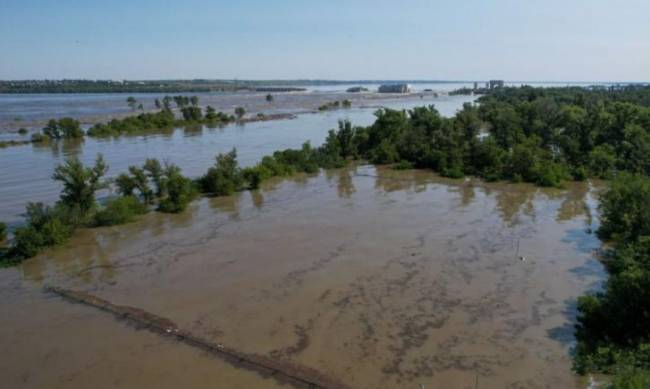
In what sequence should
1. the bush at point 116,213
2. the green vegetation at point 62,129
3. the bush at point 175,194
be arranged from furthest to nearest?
the green vegetation at point 62,129
the bush at point 175,194
the bush at point 116,213

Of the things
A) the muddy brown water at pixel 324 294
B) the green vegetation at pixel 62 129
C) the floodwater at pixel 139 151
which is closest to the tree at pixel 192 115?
the floodwater at pixel 139 151

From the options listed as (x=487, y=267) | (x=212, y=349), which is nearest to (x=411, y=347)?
(x=212, y=349)

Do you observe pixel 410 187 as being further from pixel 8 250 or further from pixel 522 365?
pixel 8 250

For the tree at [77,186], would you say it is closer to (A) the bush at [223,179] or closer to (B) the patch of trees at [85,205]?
(B) the patch of trees at [85,205]

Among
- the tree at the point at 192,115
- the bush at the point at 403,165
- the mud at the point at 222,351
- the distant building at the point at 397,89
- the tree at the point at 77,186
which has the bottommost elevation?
the mud at the point at 222,351

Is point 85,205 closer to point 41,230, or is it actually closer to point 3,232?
point 41,230

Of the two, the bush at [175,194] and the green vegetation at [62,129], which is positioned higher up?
the green vegetation at [62,129]
